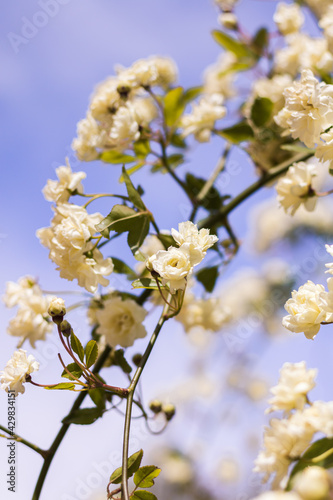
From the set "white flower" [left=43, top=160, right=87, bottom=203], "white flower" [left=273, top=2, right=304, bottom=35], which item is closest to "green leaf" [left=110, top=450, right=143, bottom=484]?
"white flower" [left=43, top=160, right=87, bottom=203]

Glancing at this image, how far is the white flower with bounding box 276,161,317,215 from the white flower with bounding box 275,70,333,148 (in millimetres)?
151

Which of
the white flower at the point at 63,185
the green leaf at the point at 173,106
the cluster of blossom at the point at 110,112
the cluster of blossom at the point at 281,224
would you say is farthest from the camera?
the cluster of blossom at the point at 281,224

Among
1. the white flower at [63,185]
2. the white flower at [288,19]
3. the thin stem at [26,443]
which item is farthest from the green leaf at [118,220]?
the white flower at [288,19]

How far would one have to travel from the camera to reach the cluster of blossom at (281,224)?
2755 millimetres

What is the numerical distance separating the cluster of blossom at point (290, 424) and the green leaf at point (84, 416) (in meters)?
0.30

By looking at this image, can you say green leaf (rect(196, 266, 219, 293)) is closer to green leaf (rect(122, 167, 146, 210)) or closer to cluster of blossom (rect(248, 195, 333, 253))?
green leaf (rect(122, 167, 146, 210))

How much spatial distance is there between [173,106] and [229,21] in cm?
55

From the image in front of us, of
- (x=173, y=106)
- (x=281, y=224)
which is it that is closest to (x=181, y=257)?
(x=173, y=106)

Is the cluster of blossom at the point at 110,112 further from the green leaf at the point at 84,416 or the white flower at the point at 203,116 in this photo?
the green leaf at the point at 84,416

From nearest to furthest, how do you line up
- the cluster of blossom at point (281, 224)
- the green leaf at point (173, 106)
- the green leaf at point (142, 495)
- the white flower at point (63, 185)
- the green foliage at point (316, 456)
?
1. the green foliage at point (316, 456)
2. the green leaf at point (142, 495)
3. the white flower at point (63, 185)
4. the green leaf at point (173, 106)
5. the cluster of blossom at point (281, 224)

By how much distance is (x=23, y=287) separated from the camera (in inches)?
40.7

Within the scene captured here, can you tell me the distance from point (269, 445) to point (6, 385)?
373 mm

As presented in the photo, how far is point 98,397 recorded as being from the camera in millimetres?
798

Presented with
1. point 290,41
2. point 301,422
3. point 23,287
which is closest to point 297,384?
point 301,422
